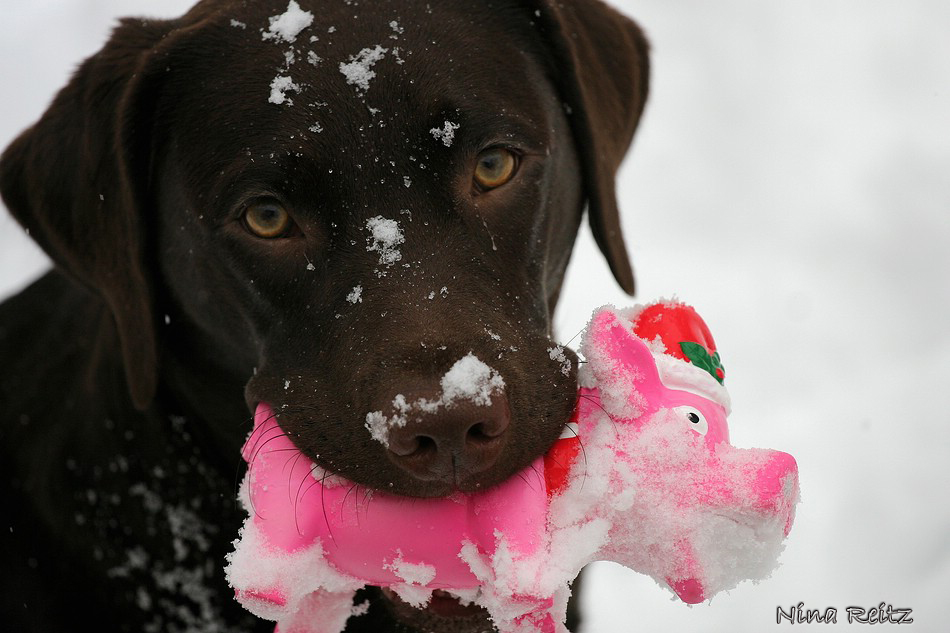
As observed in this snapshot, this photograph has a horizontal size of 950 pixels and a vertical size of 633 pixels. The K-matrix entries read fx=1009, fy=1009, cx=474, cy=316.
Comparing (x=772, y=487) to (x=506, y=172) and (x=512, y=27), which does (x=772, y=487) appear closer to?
(x=506, y=172)

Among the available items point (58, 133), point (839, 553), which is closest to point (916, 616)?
point (839, 553)

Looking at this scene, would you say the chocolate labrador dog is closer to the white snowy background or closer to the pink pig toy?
the pink pig toy

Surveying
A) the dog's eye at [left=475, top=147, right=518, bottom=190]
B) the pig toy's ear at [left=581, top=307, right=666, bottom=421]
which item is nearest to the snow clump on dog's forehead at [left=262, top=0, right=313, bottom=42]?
the dog's eye at [left=475, top=147, right=518, bottom=190]

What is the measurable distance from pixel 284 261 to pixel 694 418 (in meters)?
0.96

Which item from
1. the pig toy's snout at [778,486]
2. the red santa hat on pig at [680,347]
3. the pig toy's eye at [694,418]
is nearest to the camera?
the pig toy's snout at [778,486]

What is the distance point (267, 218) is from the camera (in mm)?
2232

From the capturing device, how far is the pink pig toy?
1.70 meters

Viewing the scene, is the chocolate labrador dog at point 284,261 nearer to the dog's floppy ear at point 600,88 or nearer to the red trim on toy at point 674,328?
the dog's floppy ear at point 600,88

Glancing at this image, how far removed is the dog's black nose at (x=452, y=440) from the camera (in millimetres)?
1700

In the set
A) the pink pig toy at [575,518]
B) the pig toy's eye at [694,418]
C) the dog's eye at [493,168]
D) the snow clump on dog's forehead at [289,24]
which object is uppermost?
the snow clump on dog's forehead at [289,24]

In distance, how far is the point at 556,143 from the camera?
249cm

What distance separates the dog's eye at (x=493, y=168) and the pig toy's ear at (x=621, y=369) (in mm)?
515

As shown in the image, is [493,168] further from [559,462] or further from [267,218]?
[559,462]

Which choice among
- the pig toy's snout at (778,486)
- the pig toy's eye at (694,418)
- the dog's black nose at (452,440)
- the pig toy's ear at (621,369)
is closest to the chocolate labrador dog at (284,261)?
the dog's black nose at (452,440)
